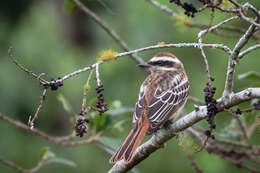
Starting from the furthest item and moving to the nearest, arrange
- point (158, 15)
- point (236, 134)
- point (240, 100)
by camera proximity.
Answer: point (158, 15)
point (236, 134)
point (240, 100)

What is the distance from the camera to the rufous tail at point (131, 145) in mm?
3689

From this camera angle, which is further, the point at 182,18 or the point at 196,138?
the point at 196,138

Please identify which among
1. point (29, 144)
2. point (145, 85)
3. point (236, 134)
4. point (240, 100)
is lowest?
point (29, 144)

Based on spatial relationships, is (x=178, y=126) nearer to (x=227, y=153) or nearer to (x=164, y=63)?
(x=227, y=153)

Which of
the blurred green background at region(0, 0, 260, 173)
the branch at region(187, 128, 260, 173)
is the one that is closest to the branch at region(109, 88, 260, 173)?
the branch at region(187, 128, 260, 173)

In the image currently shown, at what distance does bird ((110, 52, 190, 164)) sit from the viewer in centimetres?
395

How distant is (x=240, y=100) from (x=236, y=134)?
2.17 metres

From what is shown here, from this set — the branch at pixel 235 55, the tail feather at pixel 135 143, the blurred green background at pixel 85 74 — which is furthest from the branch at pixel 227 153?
the blurred green background at pixel 85 74

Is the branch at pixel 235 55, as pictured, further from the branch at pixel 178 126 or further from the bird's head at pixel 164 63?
the bird's head at pixel 164 63

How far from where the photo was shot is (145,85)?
15.8 feet

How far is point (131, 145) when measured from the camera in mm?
3842

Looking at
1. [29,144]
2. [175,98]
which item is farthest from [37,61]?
[175,98]

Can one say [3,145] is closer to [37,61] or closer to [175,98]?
[37,61]

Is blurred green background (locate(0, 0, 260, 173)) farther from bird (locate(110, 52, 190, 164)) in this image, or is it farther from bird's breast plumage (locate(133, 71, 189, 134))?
bird's breast plumage (locate(133, 71, 189, 134))
